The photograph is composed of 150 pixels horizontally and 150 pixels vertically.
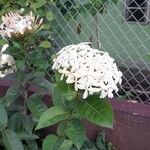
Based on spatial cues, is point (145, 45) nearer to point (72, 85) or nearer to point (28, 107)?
point (28, 107)

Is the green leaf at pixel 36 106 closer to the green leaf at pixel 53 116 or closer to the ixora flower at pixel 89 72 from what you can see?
the green leaf at pixel 53 116

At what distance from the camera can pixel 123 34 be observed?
3.39m

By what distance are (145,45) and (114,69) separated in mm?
1286

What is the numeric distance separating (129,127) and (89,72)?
3.54ft

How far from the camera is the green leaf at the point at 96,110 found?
210cm

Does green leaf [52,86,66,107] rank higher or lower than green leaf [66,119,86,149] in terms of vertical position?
higher

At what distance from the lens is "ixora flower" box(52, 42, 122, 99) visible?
202 cm

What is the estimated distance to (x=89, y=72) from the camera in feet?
6.62

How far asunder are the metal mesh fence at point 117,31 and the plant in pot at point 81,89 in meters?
1.11

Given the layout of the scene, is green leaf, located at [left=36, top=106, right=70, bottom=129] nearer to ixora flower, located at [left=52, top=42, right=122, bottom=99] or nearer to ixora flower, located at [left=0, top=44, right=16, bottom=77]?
ixora flower, located at [left=52, top=42, right=122, bottom=99]

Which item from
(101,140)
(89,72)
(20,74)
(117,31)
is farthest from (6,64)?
(117,31)

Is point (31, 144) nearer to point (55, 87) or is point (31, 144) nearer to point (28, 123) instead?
point (28, 123)

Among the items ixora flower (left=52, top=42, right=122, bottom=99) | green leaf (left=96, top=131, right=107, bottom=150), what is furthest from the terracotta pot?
ixora flower (left=52, top=42, right=122, bottom=99)

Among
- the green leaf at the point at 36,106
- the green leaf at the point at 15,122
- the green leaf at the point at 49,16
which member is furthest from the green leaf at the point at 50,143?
the green leaf at the point at 49,16
